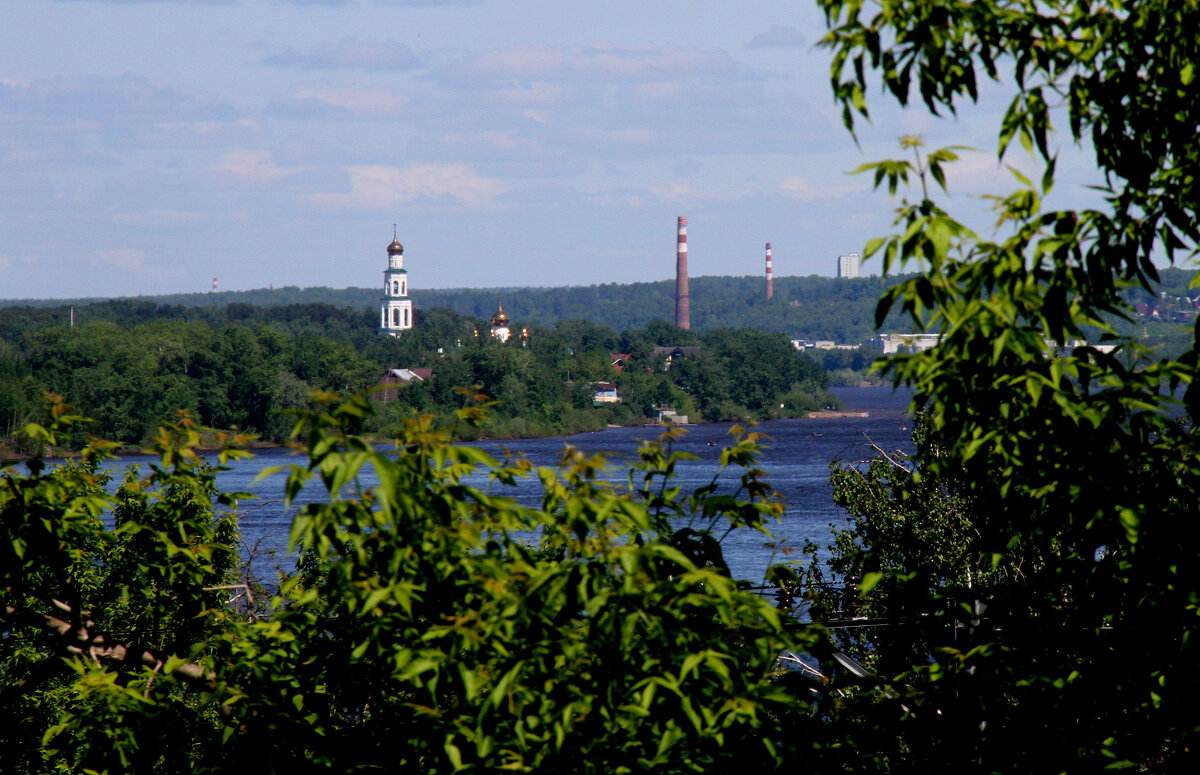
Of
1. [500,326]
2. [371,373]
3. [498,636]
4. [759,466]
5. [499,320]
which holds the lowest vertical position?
[371,373]

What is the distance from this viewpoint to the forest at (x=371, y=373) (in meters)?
69.4

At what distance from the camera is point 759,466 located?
420cm

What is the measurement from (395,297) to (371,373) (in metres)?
45.9

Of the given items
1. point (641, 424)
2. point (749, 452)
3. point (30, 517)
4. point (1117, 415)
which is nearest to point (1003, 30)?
point (1117, 415)

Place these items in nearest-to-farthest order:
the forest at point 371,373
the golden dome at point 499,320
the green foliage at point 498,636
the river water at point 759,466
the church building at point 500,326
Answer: the green foliage at point 498,636 → the river water at point 759,466 → the forest at point 371,373 → the golden dome at point 499,320 → the church building at point 500,326

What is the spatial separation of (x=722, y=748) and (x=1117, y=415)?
4.10ft

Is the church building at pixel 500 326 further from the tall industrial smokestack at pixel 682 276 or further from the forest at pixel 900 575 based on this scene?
the forest at pixel 900 575

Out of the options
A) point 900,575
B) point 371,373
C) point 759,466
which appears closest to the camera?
point 900,575

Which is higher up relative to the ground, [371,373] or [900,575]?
[900,575]

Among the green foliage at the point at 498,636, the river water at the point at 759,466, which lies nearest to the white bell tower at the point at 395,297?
the river water at the point at 759,466

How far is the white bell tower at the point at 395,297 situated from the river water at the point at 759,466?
4551cm

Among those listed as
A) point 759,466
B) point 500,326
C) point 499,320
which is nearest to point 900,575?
point 759,466

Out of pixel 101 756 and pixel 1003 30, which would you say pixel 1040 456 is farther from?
pixel 101 756

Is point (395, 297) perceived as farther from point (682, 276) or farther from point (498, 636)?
point (498, 636)
